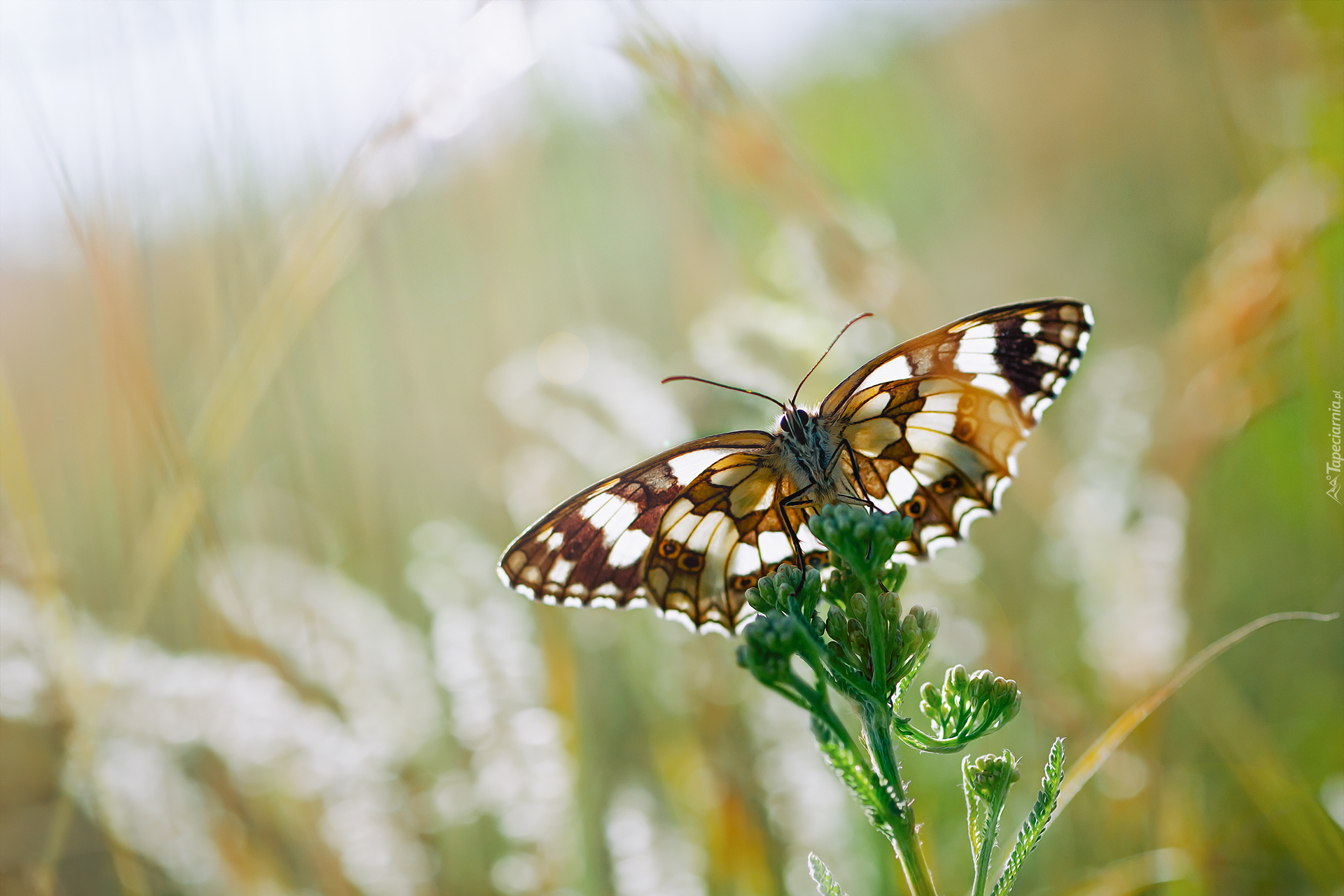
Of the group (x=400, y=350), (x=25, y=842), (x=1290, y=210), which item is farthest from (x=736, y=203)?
(x=25, y=842)

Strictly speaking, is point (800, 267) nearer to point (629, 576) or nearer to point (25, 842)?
point (629, 576)

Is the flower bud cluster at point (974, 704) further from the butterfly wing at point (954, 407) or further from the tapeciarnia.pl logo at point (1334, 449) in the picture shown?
the tapeciarnia.pl logo at point (1334, 449)

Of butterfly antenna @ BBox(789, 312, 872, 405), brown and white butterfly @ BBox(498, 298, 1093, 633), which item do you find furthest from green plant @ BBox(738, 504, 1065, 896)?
butterfly antenna @ BBox(789, 312, 872, 405)

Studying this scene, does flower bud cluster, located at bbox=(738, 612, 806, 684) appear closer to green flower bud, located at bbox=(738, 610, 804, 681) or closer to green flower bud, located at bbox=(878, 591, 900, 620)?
green flower bud, located at bbox=(738, 610, 804, 681)

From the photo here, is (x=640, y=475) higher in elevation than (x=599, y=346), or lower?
lower

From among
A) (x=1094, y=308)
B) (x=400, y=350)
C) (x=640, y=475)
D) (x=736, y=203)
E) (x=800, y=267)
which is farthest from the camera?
(x=1094, y=308)

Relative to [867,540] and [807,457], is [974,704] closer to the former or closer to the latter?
[867,540]

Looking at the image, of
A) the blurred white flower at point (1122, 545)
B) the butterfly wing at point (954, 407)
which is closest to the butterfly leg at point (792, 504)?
the butterfly wing at point (954, 407)
